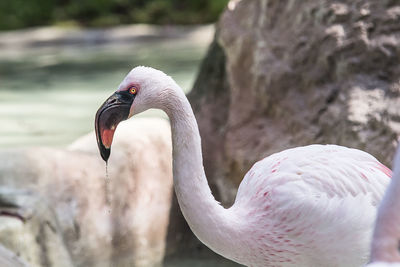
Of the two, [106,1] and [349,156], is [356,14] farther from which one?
[106,1]

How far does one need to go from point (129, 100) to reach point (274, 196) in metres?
0.75

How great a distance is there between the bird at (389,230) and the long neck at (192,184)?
1.44 metres

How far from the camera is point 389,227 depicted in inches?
53.2

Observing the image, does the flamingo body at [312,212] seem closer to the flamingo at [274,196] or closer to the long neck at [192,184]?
the flamingo at [274,196]

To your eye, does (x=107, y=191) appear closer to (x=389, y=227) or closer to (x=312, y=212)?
(x=312, y=212)

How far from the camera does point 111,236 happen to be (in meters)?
4.46

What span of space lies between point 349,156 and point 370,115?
1037 millimetres

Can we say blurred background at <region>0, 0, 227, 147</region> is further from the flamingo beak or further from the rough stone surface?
the flamingo beak

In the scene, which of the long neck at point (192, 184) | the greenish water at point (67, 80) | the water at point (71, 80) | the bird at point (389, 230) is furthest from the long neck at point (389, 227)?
the greenish water at point (67, 80)

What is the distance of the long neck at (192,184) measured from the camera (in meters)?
2.77

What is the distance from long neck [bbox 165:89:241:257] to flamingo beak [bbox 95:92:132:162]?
18cm

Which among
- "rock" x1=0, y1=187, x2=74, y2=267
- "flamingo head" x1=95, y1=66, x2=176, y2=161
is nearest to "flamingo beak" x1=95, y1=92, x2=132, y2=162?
"flamingo head" x1=95, y1=66, x2=176, y2=161

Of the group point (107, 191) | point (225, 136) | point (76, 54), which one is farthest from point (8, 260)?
point (76, 54)

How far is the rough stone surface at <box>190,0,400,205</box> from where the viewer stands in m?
4.18
